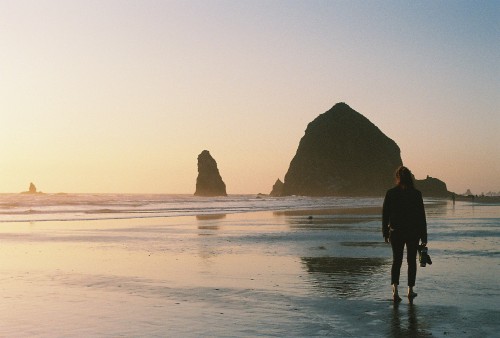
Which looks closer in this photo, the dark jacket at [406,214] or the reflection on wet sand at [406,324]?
the reflection on wet sand at [406,324]

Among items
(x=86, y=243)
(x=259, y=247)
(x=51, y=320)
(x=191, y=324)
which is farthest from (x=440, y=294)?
(x=86, y=243)

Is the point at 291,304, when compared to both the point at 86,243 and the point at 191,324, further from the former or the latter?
the point at 86,243

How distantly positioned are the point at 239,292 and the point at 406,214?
3.38 metres

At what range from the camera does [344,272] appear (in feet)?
42.0

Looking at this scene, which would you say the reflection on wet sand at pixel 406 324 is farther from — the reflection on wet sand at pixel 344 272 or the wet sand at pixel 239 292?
the reflection on wet sand at pixel 344 272

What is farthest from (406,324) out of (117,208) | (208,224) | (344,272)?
(117,208)

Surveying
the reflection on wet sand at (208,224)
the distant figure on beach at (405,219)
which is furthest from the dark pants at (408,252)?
the reflection on wet sand at (208,224)

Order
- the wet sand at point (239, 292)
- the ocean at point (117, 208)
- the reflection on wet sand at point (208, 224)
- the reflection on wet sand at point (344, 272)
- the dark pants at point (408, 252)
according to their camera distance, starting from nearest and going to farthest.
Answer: the wet sand at point (239, 292), the dark pants at point (408, 252), the reflection on wet sand at point (344, 272), the reflection on wet sand at point (208, 224), the ocean at point (117, 208)

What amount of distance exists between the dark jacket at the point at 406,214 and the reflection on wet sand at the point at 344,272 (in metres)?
1.40

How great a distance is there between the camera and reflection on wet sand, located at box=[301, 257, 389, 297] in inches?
415

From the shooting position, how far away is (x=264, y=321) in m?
7.66

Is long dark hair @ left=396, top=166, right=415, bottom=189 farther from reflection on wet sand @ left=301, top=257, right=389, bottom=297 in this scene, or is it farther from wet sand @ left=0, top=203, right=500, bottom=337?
reflection on wet sand @ left=301, top=257, right=389, bottom=297

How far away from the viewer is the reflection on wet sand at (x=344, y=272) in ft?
34.6

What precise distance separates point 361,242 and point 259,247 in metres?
4.36
